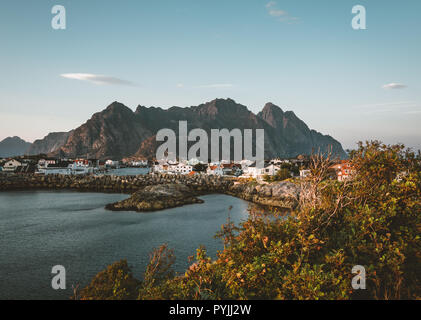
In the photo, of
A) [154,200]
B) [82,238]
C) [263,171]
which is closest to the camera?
[82,238]

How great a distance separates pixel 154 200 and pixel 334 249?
39674mm

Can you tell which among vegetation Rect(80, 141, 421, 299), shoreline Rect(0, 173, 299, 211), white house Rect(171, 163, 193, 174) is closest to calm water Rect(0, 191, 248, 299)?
shoreline Rect(0, 173, 299, 211)

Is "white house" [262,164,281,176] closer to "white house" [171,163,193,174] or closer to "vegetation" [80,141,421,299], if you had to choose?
"white house" [171,163,193,174]

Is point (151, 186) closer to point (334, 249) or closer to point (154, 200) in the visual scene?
point (154, 200)

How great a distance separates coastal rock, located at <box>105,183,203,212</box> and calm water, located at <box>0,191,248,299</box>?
262 centimetres

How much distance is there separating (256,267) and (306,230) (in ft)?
8.64

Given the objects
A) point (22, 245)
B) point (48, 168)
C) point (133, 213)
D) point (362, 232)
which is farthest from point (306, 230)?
point (48, 168)

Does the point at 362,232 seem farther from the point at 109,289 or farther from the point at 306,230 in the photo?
the point at 109,289

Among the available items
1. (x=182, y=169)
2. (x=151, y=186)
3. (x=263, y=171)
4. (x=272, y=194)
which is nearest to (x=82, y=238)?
(x=151, y=186)

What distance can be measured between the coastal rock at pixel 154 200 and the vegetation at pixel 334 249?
32.6 m

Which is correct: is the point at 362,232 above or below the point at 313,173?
below

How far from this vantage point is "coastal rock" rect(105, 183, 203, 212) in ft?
142

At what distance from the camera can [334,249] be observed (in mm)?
8859

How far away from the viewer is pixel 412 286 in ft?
25.5
